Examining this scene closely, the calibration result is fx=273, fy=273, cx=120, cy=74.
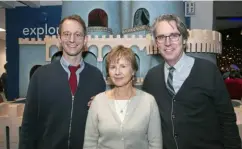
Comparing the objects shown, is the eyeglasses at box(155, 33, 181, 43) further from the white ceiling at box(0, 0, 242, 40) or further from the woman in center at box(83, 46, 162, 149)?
the white ceiling at box(0, 0, 242, 40)

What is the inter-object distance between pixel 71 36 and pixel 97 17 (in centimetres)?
234

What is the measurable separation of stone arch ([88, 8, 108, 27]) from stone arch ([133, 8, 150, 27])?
434 mm

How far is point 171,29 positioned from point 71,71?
0.68 metres

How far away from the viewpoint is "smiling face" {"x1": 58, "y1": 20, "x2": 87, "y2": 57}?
65.7 inches

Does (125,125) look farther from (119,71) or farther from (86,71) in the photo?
(86,71)

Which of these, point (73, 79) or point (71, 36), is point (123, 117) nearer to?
point (73, 79)

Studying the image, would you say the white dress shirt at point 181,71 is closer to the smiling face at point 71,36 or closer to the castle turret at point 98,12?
the smiling face at point 71,36

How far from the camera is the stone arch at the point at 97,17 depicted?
3918mm

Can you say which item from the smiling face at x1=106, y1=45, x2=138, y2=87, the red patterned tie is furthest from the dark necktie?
the red patterned tie

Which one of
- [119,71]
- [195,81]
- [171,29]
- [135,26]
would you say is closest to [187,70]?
[195,81]

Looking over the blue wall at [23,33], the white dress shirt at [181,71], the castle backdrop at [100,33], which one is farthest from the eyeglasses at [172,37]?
the blue wall at [23,33]

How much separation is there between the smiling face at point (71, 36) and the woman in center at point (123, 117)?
10.8 inches

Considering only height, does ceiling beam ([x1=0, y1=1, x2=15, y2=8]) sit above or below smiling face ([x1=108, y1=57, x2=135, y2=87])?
above

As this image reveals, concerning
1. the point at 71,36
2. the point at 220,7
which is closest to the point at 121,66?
the point at 71,36
